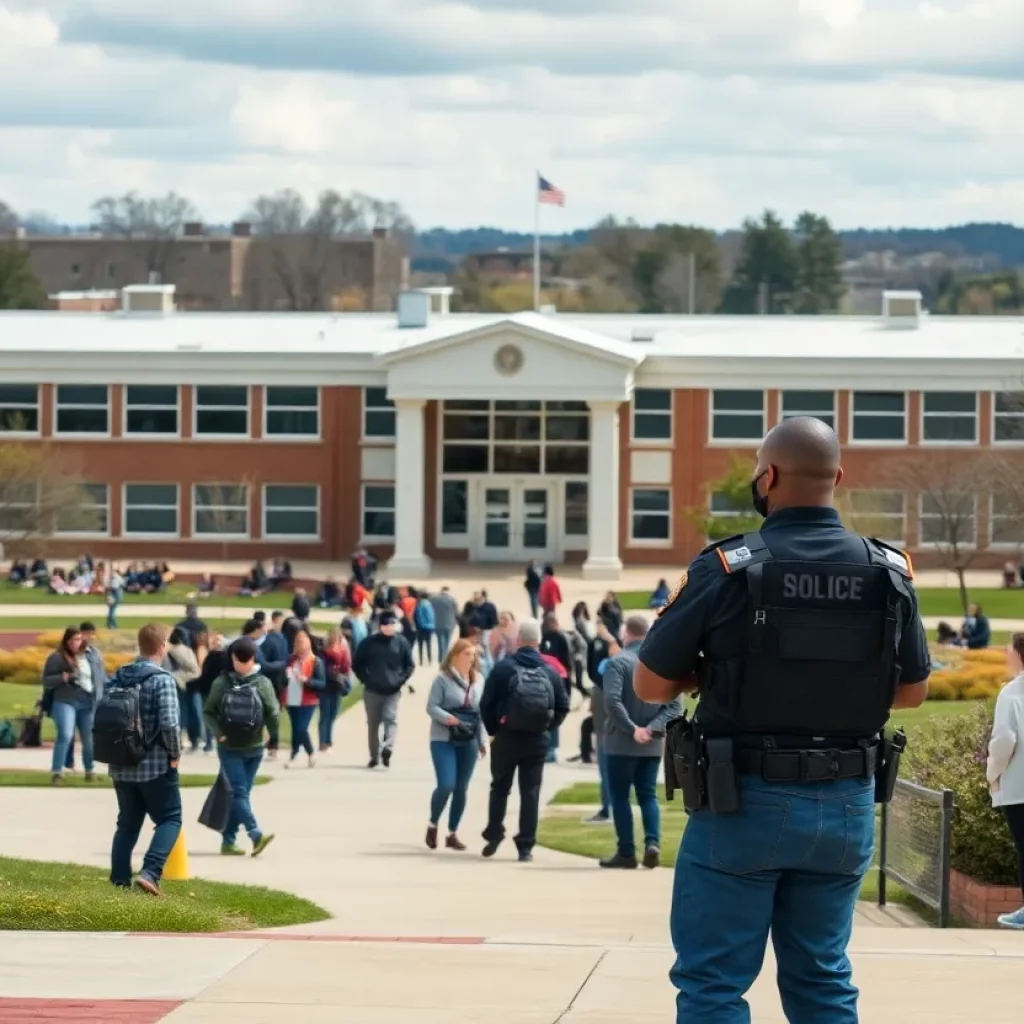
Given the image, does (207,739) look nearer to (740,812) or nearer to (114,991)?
(114,991)

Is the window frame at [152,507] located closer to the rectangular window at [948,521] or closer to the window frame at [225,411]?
the window frame at [225,411]

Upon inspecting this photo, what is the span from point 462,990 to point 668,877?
6.68m

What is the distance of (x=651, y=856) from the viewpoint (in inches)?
612

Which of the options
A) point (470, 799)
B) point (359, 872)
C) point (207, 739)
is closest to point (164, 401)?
point (207, 739)

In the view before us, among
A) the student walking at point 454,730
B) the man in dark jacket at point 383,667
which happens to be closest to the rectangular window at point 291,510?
the man in dark jacket at point 383,667

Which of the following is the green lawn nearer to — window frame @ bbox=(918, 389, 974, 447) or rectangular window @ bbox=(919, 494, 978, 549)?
rectangular window @ bbox=(919, 494, 978, 549)

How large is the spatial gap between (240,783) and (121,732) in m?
3.96

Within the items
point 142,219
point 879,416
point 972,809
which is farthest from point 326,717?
point 142,219

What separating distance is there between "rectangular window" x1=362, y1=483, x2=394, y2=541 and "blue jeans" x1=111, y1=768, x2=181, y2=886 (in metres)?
46.9

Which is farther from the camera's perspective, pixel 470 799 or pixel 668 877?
pixel 470 799

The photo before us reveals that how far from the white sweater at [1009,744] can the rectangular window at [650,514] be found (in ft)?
157

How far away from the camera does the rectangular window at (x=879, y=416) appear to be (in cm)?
5869

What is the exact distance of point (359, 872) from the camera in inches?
612

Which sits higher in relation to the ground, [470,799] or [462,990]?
[462,990]
